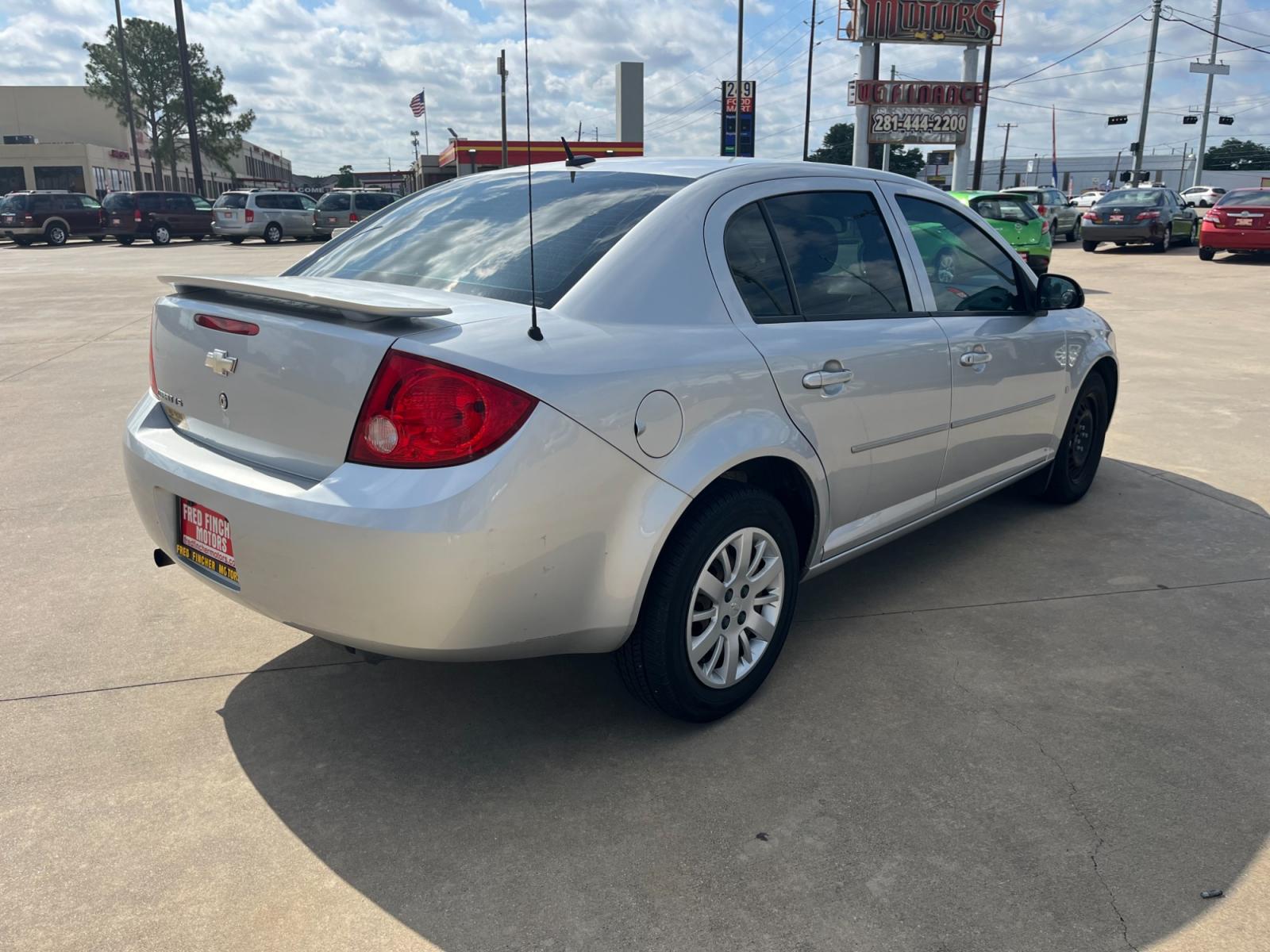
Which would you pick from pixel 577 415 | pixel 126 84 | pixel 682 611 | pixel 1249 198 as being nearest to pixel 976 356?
pixel 682 611

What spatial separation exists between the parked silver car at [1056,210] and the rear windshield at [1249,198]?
155 inches

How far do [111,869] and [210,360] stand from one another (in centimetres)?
135

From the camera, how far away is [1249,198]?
2017 cm

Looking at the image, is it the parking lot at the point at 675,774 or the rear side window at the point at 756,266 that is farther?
the rear side window at the point at 756,266

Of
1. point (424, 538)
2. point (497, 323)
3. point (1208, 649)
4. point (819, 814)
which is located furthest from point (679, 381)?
point (1208, 649)

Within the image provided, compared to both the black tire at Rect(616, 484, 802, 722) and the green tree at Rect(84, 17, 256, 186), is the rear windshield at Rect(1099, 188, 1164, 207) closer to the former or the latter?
the black tire at Rect(616, 484, 802, 722)

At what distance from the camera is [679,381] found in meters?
2.67

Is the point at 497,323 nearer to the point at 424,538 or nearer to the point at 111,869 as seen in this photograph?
the point at 424,538

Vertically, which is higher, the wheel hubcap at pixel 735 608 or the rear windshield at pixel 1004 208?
the rear windshield at pixel 1004 208

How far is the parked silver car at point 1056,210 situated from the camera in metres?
24.2

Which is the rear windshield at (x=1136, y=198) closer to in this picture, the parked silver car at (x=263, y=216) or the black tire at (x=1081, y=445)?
the black tire at (x=1081, y=445)

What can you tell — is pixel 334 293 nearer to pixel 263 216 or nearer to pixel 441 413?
pixel 441 413

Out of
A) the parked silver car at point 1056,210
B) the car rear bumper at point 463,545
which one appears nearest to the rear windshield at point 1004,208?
the parked silver car at point 1056,210

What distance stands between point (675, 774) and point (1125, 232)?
2357 cm
